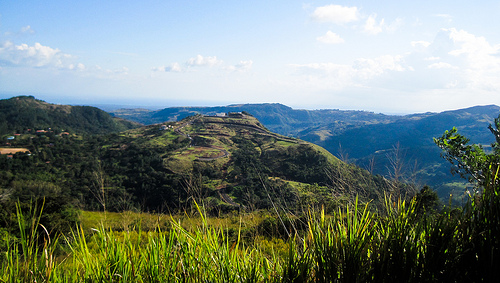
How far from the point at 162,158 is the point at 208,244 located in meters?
73.4

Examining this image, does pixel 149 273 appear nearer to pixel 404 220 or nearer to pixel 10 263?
pixel 10 263

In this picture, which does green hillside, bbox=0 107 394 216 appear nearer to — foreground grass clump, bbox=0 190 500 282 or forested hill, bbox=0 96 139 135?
forested hill, bbox=0 96 139 135

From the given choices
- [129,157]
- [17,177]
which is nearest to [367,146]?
[129,157]

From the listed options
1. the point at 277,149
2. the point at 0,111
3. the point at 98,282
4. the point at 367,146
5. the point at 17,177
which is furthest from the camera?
the point at 367,146

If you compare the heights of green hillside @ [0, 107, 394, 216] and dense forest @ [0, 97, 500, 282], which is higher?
dense forest @ [0, 97, 500, 282]

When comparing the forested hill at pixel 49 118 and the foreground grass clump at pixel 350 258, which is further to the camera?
the forested hill at pixel 49 118

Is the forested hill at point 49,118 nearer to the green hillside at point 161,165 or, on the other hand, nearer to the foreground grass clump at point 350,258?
the green hillside at point 161,165

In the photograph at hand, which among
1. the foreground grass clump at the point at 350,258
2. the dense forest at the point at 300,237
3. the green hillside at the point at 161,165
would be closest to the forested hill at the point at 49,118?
the green hillside at the point at 161,165

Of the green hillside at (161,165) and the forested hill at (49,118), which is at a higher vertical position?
the forested hill at (49,118)

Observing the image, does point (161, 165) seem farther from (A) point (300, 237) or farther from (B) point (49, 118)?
(B) point (49, 118)

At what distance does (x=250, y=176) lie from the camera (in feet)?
208

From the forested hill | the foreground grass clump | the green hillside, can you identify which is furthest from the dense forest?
the forested hill

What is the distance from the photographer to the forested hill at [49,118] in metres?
110

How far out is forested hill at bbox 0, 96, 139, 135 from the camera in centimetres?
10950
